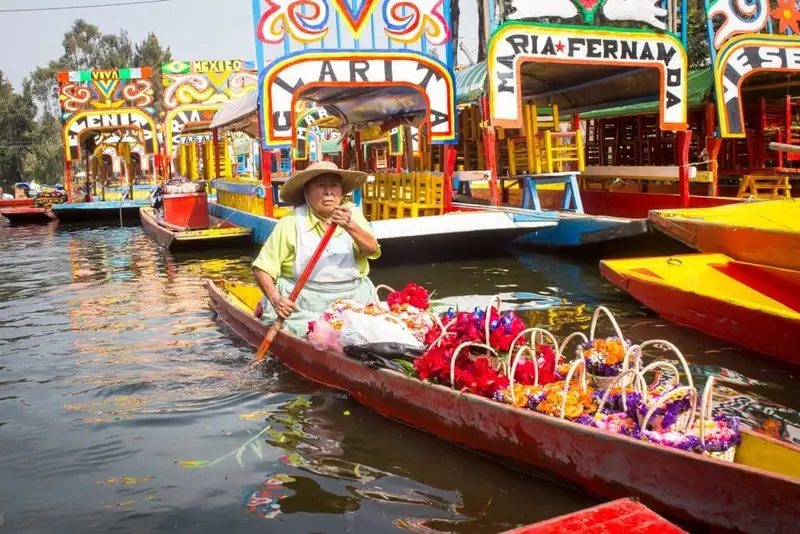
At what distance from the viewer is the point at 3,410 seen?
574 cm

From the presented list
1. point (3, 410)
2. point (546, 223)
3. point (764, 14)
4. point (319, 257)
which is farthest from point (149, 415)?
point (764, 14)

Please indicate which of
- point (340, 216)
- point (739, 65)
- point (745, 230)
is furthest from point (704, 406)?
point (739, 65)

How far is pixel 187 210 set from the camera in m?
18.1

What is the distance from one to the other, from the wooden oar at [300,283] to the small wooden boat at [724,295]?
369 cm

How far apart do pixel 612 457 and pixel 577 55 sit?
1046 centimetres

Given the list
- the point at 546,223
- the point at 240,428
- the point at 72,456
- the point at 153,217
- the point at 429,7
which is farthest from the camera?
the point at 153,217

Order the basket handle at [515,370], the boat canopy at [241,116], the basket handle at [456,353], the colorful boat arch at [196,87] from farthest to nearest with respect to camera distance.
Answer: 1. the colorful boat arch at [196,87]
2. the boat canopy at [241,116]
3. the basket handle at [456,353]
4. the basket handle at [515,370]

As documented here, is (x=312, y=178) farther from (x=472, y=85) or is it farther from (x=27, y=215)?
(x=27, y=215)

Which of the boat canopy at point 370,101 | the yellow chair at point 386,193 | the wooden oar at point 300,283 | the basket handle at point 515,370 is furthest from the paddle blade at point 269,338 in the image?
the yellow chair at point 386,193

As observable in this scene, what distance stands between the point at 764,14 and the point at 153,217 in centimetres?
1468

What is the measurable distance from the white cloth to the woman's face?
164 millimetres

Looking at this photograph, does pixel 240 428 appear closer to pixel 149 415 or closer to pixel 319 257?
pixel 149 415

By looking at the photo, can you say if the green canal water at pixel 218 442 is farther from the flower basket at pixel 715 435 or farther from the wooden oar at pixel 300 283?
the flower basket at pixel 715 435

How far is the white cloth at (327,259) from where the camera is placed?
6.04 meters
